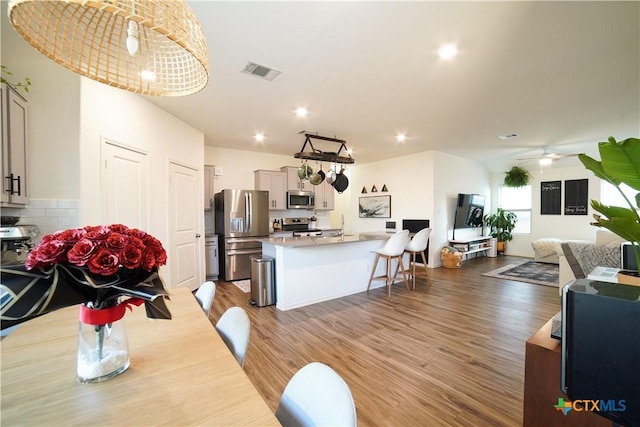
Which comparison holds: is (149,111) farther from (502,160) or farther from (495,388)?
(502,160)

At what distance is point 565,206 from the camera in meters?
7.03

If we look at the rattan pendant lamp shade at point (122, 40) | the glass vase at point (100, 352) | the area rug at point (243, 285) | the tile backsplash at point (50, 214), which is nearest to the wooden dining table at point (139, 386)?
the glass vase at point (100, 352)

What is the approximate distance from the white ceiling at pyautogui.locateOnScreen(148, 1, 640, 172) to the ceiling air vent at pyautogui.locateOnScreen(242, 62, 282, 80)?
64 mm

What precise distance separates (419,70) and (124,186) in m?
3.44

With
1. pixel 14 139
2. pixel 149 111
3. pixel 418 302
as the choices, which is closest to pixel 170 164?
pixel 149 111

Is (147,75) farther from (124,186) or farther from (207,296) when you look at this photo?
(124,186)

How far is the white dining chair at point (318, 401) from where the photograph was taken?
2.28 ft

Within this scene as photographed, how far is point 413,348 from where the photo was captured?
8.16ft

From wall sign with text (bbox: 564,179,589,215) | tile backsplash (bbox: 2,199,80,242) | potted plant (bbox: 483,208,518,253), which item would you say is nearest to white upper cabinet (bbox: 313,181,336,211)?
tile backsplash (bbox: 2,199,80,242)

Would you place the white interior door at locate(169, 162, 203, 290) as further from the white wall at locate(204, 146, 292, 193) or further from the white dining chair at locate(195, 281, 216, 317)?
the white dining chair at locate(195, 281, 216, 317)

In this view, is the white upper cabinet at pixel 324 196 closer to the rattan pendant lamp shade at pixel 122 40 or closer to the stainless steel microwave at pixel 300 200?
the stainless steel microwave at pixel 300 200

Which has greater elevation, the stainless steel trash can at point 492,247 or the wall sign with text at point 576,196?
the wall sign with text at point 576,196

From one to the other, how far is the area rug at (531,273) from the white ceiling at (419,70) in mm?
2696

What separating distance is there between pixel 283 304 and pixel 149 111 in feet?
9.99
